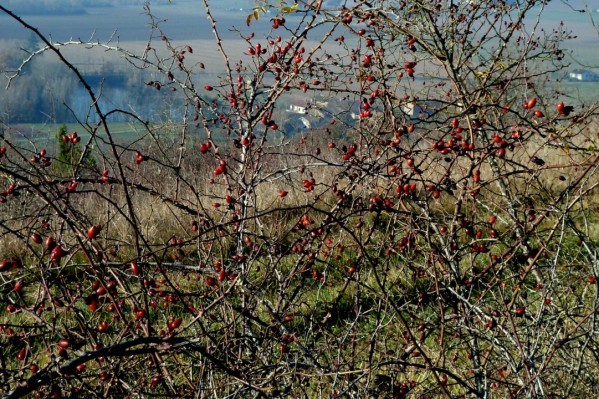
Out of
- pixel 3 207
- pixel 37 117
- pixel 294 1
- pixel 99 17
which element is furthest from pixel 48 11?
pixel 294 1

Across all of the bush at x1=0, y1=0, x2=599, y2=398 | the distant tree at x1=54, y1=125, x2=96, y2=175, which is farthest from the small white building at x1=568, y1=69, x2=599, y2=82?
the distant tree at x1=54, y1=125, x2=96, y2=175

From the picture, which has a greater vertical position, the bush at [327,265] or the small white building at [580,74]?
the small white building at [580,74]

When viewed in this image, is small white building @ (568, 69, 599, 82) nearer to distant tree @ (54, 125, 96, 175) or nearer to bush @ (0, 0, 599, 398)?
bush @ (0, 0, 599, 398)

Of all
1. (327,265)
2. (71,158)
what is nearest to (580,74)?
(327,265)

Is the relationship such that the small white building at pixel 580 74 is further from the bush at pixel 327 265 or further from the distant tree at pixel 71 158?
the distant tree at pixel 71 158

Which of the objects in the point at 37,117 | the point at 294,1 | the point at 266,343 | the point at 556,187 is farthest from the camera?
the point at 37,117

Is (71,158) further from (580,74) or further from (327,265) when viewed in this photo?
(580,74)

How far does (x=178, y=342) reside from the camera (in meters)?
1.18

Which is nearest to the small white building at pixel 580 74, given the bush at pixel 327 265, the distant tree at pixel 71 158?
the bush at pixel 327 265

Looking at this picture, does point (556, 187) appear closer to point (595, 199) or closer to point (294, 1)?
point (595, 199)

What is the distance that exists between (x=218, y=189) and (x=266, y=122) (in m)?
5.15

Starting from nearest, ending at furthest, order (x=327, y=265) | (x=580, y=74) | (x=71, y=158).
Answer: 1. (x=71, y=158)
2. (x=327, y=265)
3. (x=580, y=74)

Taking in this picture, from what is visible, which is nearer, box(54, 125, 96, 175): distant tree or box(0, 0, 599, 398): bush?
box(0, 0, 599, 398): bush

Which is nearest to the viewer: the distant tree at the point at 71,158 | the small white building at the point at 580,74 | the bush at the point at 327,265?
the bush at the point at 327,265
